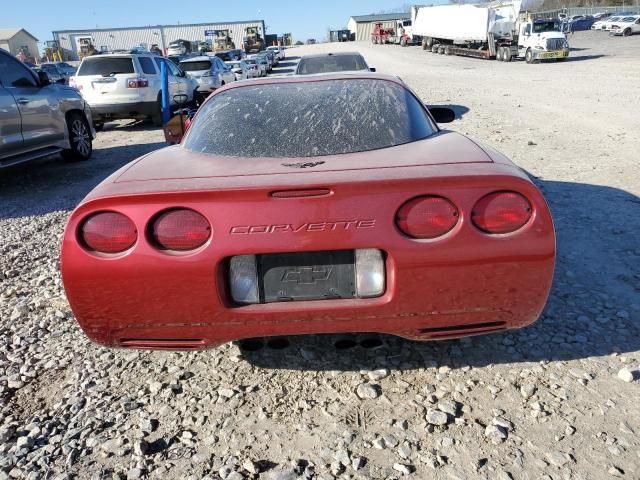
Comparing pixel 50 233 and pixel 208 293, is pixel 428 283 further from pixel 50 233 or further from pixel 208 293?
pixel 50 233

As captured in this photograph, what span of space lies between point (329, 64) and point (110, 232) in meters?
10.1

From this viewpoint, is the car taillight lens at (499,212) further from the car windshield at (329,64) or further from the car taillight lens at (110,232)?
the car windshield at (329,64)

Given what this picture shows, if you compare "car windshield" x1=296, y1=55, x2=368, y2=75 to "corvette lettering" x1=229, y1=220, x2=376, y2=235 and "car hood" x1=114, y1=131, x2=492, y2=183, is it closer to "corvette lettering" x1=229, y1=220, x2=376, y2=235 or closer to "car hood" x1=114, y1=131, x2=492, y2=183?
"car hood" x1=114, y1=131, x2=492, y2=183

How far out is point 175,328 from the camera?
2.29 metres

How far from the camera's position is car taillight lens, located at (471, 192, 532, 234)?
2160mm

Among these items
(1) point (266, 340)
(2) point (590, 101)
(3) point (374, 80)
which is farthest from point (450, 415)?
(2) point (590, 101)

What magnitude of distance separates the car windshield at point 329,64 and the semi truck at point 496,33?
865 inches

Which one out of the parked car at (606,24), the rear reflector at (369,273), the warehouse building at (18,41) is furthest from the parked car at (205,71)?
the warehouse building at (18,41)

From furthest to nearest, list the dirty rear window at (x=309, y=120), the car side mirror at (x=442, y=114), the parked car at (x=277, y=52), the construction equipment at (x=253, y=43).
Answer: the construction equipment at (x=253, y=43), the parked car at (x=277, y=52), the car side mirror at (x=442, y=114), the dirty rear window at (x=309, y=120)

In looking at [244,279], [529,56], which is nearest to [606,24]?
[529,56]

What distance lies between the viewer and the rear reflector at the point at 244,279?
2203 mm

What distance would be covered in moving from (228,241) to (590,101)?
13.0m

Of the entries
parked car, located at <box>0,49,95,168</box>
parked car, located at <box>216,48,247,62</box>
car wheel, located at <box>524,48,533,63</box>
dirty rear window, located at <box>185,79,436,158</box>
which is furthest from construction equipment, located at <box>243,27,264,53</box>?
dirty rear window, located at <box>185,79,436,158</box>

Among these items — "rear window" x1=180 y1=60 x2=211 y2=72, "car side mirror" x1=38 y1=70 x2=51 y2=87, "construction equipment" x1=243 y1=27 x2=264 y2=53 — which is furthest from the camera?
"construction equipment" x1=243 y1=27 x2=264 y2=53
